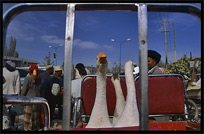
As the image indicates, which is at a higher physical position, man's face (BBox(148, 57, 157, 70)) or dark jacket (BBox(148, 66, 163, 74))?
man's face (BBox(148, 57, 157, 70))

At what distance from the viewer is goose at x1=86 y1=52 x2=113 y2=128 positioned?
1494 millimetres

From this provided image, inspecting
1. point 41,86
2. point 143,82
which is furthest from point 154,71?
point 41,86

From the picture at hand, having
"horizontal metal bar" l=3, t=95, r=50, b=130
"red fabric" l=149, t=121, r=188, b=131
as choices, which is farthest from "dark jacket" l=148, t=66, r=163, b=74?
"horizontal metal bar" l=3, t=95, r=50, b=130

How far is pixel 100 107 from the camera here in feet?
5.06

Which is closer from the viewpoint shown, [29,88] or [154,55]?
[154,55]

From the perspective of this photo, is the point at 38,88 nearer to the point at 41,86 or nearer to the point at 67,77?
the point at 41,86

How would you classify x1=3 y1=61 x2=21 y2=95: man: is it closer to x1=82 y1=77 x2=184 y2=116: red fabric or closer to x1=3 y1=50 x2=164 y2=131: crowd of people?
x1=3 y1=50 x2=164 y2=131: crowd of people

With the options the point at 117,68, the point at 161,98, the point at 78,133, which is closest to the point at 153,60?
the point at 161,98

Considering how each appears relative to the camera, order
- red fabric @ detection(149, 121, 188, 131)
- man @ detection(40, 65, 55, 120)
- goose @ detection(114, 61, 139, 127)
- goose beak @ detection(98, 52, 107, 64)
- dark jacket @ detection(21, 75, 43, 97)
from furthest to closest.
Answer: man @ detection(40, 65, 55, 120), dark jacket @ detection(21, 75, 43, 97), red fabric @ detection(149, 121, 188, 131), goose beak @ detection(98, 52, 107, 64), goose @ detection(114, 61, 139, 127)

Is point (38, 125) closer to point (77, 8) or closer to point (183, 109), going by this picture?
point (183, 109)

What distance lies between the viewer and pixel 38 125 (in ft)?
11.3

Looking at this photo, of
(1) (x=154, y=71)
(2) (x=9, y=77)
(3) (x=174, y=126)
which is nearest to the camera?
(3) (x=174, y=126)

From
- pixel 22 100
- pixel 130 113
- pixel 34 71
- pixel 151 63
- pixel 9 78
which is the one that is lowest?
pixel 130 113

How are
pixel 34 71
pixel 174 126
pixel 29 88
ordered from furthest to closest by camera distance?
pixel 29 88
pixel 34 71
pixel 174 126
